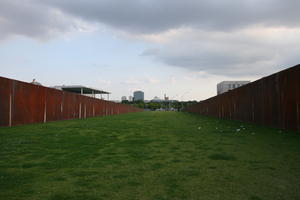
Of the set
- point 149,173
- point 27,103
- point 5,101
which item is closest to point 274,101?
point 149,173

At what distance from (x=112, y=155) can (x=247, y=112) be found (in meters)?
12.4

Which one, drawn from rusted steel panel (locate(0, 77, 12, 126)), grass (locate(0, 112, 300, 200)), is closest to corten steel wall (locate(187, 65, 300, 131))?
grass (locate(0, 112, 300, 200))

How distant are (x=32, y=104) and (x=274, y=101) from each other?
41.4ft

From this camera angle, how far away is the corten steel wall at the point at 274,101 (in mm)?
10125

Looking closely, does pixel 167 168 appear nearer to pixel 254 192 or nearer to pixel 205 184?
pixel 205 184

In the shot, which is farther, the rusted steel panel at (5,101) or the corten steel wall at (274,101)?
the rusted steel panel at (5,101)

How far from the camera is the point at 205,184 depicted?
371cm

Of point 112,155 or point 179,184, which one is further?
point 112,155

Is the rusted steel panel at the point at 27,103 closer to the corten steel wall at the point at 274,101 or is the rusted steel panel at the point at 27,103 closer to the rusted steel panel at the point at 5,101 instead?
the rusted steel panel at the point at 5,101

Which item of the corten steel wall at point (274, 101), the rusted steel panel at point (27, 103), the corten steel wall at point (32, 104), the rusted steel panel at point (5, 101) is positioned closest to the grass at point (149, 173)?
the corten steel wall at point (274, 101)

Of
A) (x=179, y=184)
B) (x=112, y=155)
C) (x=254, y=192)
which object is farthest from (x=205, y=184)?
(x=112, y=155)

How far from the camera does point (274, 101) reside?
1199cm

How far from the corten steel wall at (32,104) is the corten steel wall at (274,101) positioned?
39.3ft

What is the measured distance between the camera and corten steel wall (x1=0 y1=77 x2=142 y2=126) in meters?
13.3
